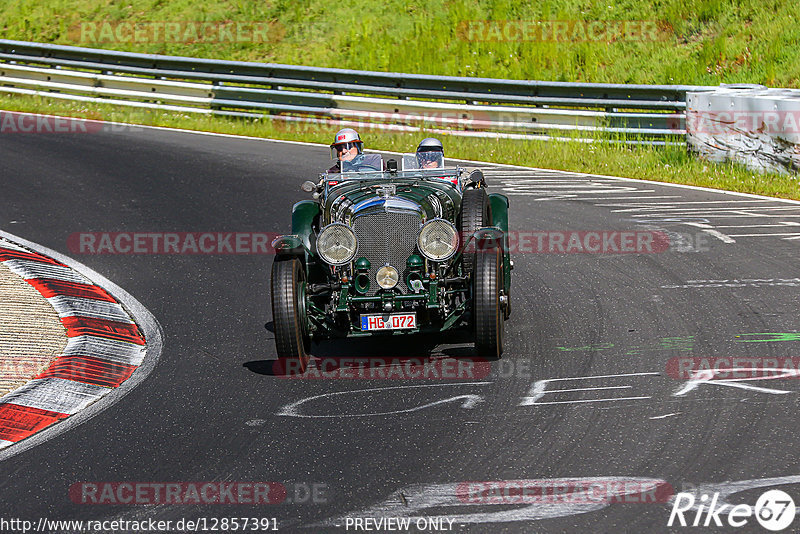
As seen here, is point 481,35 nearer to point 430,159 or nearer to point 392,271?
point 430,159

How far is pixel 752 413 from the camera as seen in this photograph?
6.12 m

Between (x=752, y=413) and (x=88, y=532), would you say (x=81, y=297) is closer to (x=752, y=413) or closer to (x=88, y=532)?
(x=88, y=532)

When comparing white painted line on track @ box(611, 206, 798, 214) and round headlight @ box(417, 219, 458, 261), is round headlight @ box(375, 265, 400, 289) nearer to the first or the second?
round headlight @ box(417, 219, 458, 261)

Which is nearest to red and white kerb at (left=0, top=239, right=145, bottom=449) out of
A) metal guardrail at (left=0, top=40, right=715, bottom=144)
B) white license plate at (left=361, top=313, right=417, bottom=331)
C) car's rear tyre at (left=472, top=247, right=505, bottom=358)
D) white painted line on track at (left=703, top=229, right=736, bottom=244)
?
white license plate at (left=361, top=313, right=417, bottom=331)

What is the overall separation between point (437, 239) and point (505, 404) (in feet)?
4.89

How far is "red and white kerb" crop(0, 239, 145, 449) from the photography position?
22.2ft

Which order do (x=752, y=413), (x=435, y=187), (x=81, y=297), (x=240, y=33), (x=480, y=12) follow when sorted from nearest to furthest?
(x=752, y=413), (x=435, y=187), (x=81, y=297), (x=480, y=12), (x=240, y=33)

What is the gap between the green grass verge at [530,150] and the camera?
44.7 ft

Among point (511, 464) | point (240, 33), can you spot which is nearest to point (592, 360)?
point (511, 464)

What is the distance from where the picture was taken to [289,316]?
7.32m

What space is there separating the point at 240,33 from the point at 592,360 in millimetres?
19677

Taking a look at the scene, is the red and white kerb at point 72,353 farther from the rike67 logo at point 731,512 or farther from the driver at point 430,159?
the rike67 logo at point 731,512

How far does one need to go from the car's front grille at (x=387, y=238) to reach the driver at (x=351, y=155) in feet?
4.20

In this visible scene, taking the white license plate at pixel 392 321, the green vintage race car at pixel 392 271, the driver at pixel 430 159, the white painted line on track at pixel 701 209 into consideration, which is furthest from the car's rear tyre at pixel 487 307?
the white painted line on track at pixel 701 209
